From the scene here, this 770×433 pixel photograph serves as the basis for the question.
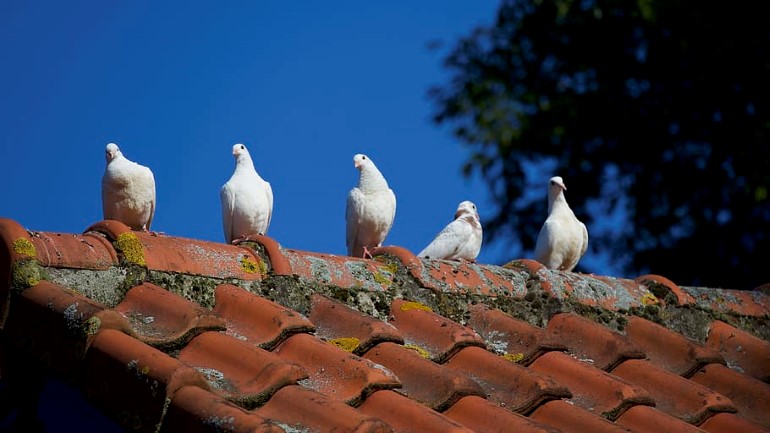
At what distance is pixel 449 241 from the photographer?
327 inches

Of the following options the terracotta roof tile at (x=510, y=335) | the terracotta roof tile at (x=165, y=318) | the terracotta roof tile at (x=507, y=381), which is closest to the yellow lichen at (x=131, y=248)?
the terracotta roof tile at (x=165, y=318)

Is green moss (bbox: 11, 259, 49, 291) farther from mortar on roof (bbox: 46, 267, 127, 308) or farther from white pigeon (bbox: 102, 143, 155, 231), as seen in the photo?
white pigeon (bbox: 102, 143, 155, 231)

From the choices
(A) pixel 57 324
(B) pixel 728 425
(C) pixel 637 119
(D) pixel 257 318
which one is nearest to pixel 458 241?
(B) pixel 728 425

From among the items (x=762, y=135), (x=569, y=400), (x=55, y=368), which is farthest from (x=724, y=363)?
(x=762, y=135)

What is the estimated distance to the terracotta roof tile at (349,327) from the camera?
417 cm

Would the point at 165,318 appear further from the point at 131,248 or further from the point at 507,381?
the point at 507,381

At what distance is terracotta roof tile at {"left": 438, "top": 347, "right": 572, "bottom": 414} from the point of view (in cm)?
411

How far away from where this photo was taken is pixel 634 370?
4.82 m

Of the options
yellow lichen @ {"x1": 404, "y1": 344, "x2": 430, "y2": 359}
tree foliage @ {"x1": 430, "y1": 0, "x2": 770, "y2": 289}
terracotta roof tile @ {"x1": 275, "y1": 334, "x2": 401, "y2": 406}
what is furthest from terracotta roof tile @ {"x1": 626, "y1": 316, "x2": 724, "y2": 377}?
tree foliage @ {"x1": 430, "y1": 0, "x2": 770, "y2": 289}

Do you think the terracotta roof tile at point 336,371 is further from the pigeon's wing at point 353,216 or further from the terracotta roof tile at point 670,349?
the pigeon's wing at point 353,216

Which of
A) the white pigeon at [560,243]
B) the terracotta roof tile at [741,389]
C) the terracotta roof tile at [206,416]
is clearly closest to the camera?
the terracotta roof tile at [206,416]

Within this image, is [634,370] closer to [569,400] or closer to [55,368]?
[569,400]

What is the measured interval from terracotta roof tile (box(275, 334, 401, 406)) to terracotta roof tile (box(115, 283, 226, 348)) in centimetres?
27

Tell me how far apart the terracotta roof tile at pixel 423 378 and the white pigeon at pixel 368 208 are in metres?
3.60
